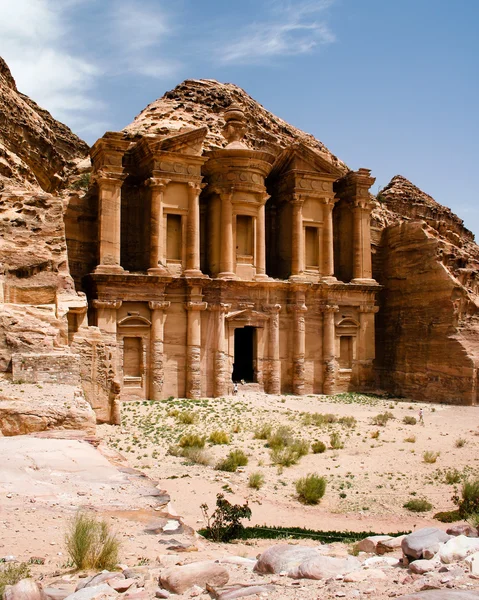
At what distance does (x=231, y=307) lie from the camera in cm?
3028

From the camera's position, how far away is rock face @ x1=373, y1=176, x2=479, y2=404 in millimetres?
30109

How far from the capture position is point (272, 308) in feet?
102

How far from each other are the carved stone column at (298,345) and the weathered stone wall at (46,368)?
696 inches

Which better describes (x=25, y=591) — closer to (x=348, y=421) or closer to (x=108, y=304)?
(x=348, y=421)

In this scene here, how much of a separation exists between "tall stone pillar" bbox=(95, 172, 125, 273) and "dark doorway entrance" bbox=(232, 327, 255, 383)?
9.58m

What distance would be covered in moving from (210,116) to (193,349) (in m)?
15.1

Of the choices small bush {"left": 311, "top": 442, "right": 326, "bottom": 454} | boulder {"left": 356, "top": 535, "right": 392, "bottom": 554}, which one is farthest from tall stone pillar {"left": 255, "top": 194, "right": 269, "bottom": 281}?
boulder {"left": 356, "top": 535, "right": 392, "bottom": 554}

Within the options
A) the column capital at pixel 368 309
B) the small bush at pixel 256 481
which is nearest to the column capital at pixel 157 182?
the column capital at pixel 368 309

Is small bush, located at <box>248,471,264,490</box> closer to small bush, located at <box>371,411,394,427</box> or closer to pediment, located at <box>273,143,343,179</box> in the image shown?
small bush, located at <box>371,411,394,427</box>

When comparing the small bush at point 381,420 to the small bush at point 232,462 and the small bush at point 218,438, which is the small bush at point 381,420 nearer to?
the small bush at point 218,438

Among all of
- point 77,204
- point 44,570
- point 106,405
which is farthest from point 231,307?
point 44,570

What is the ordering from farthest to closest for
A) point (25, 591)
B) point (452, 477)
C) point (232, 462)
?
point (232, 462) < point (452, 477) < point (25, 591)

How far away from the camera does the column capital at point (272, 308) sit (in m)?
31.0

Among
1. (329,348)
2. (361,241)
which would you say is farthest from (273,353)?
(361,241)
